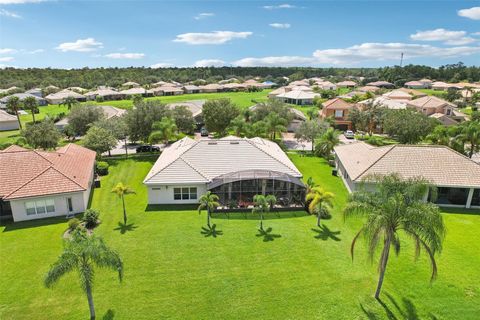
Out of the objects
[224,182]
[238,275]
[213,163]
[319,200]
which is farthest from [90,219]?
[319,200]

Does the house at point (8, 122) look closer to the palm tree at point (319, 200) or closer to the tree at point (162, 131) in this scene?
the tree at point (162, 131)

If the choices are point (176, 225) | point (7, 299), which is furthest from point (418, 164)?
point (7, 299)

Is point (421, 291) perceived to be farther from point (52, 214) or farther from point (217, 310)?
point (52, 214)

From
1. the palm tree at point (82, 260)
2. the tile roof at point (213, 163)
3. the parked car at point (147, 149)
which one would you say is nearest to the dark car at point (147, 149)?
the parked car at point (147, 149)

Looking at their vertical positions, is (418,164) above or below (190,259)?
above

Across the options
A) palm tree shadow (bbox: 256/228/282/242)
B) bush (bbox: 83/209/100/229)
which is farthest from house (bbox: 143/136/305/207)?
bush (bbox: 83/209/100/229)

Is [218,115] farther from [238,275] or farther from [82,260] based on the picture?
[82,260]

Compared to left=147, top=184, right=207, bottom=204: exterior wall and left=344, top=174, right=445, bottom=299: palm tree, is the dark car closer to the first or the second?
left=147, top=184, right=207, bottom=204: exterior wall
